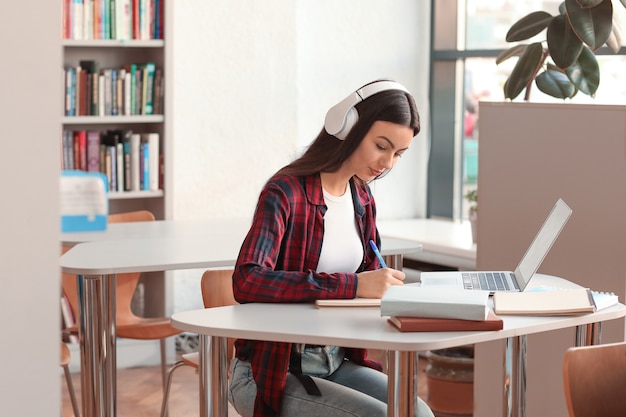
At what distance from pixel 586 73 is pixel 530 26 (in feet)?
0.90

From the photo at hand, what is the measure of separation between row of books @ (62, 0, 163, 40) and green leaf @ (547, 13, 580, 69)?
2.00 m

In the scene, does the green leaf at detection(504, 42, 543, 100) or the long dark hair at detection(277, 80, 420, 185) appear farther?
the green leaf at detection(504, 42, 543, 100)

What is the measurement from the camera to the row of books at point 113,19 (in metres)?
4.31

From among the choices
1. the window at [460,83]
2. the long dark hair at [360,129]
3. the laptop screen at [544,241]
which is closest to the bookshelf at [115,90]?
the window at [460,83]

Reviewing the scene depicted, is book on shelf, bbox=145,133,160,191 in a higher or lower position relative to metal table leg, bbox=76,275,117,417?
higher

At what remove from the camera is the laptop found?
7.49 ft

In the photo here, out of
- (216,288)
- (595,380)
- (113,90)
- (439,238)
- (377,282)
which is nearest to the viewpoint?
(595,380)

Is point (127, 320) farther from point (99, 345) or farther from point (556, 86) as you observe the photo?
point (556, 86)

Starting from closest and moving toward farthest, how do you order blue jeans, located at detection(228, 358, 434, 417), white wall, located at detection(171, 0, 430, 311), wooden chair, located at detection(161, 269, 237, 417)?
blue jeans, located at detection(228, 358, 434, 417) → wooden chair, located at detection(161, 269, 237, 417) → white wall, located at detection(171, 0, 430, 311)

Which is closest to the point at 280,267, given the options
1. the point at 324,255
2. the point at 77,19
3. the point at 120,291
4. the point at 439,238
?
the point at 324,255

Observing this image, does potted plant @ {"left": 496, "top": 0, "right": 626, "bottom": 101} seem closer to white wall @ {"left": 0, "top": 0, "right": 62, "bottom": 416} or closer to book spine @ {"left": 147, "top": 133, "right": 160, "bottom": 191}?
book spine @ {"left": 147, "top": 133, "right": 160, "bottom": 191}

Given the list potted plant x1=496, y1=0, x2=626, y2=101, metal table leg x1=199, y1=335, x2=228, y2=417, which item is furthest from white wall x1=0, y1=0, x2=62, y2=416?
potted plant x1=496, y1=0, x2=626, y2=101

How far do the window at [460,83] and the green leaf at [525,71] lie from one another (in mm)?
1751

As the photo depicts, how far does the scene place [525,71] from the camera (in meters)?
3.35
